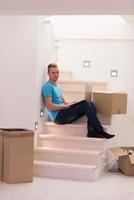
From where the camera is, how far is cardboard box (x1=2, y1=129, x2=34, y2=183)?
4801mm

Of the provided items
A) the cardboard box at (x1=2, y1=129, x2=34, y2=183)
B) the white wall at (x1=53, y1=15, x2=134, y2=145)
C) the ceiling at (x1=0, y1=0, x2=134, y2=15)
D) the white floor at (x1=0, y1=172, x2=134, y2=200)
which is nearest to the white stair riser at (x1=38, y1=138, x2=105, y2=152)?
the white floor at (x1=0, y1=172, x2=134, y2=200)

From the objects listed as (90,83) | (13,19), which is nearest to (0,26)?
(13,19)

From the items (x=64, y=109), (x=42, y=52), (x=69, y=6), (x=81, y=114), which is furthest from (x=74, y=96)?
(x=69, y=6)

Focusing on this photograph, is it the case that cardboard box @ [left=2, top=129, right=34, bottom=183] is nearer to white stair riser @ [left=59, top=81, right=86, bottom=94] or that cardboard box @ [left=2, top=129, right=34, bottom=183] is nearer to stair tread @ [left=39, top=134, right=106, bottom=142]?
stair tread @ [left=39, top=134, right=106, bottom=142]

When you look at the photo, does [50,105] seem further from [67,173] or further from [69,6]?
[69,6]

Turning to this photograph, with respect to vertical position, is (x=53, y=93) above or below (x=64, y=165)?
above

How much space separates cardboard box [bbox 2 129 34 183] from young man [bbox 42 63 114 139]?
100 cm

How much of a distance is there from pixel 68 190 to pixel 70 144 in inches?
46.2

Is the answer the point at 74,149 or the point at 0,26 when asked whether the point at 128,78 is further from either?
the point at 0,26

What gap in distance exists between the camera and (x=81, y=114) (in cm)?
592

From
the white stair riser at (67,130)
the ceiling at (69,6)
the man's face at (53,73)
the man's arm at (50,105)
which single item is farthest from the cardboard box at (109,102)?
the ceiling at (69,6)

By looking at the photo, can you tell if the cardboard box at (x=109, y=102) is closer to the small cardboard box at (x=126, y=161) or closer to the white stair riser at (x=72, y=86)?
the white stair riser at (x=72, y=86)

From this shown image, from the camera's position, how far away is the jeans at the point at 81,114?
5684 millimetres

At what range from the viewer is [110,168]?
5.83 meters
